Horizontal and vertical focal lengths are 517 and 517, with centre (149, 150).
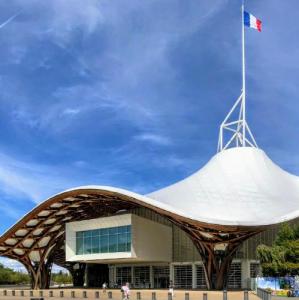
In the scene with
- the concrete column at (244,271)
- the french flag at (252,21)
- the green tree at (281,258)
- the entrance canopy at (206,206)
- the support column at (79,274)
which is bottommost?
the support column at (79,274)

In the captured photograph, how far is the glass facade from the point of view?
56.0 metres

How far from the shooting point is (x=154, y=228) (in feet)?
192

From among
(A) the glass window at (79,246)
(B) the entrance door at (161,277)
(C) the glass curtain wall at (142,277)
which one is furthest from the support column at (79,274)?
(A) the glass window at (79,246)

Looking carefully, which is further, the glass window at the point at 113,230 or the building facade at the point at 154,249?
the glass window at the point at 113,230

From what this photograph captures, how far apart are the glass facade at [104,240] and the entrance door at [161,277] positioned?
962 cm

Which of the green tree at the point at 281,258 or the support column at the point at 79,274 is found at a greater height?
the green tree at the point at 281,258

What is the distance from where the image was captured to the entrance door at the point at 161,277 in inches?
2504

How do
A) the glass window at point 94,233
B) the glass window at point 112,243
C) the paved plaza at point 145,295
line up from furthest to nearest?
the glass window at point 94,233 < the glass window at point 112,243 < the paved plaza at point 145,295

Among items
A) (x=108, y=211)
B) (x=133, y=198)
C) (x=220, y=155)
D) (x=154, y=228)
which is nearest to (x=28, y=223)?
(x=108, y=211)

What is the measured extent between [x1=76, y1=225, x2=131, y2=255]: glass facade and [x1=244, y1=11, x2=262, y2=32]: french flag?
86.0ft

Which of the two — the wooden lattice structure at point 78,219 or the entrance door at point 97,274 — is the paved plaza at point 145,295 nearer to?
the wooden lattice structure at point 78,219

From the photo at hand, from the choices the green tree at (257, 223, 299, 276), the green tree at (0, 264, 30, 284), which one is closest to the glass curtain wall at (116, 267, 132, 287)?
the green tree at (257, 223, 299, 276)

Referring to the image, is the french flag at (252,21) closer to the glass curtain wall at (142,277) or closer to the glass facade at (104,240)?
the glass facade at (104,240)

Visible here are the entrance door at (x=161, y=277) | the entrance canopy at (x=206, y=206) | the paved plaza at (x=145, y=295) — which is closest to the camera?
the paved plaza at (x=145, y=295)
